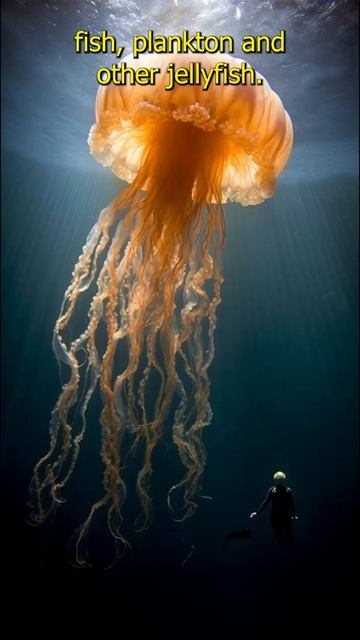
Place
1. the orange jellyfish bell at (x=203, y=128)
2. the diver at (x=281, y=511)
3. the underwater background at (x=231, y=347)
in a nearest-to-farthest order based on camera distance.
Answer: the orange jellyfish bell at (x=203, y=128) → the diver at (x=281, y=511) → the underwater background at (x=231, y=347)

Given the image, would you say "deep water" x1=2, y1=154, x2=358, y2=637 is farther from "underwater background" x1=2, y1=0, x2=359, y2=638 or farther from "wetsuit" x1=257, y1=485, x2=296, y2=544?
"wetsuit" x1=257, y1=485, x2=296, y2=544

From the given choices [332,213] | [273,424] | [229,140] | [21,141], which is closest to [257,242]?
[332,213]

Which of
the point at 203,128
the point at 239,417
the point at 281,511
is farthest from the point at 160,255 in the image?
the point at 239,417

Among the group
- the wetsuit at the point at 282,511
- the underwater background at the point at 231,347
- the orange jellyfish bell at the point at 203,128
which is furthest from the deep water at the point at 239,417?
the orange jellyfish bell at the point at 203,128

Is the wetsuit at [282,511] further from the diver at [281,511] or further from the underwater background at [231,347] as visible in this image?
the underwater background at [231,347]

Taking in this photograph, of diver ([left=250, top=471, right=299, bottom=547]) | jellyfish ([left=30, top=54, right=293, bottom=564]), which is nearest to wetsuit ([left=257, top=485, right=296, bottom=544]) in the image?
diver ([left=250, top=471, right=299, bottom=547])

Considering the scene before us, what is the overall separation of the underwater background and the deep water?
0.21ft

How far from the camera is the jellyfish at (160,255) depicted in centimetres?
256

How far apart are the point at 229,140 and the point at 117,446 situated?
2.26 metres

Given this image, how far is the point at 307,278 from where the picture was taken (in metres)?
20.8

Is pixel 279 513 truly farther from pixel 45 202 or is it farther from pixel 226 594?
pixel 45 202

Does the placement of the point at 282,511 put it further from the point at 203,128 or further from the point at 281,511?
the point at 203,128

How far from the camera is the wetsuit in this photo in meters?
3.36

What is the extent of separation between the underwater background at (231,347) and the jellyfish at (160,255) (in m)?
0.33
